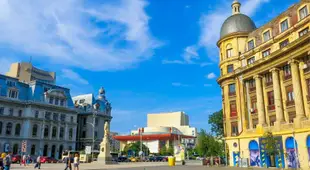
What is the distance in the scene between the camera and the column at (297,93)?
119 ft

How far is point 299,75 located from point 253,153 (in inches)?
521

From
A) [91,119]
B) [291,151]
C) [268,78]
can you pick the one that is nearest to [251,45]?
[268,78]

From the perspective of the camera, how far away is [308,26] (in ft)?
121

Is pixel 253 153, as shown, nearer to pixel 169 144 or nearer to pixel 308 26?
pixel 308 26

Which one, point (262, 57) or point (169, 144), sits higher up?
point (262, 57)

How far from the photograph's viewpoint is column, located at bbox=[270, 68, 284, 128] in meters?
39.6

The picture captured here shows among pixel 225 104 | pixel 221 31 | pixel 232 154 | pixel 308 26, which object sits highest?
pixel 221 31

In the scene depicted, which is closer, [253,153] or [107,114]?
[253,153]

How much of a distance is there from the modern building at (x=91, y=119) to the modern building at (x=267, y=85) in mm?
56996

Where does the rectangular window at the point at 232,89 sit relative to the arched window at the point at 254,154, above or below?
above

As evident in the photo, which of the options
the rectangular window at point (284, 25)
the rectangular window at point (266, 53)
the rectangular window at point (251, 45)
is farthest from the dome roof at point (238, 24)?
the rectangular window at point (284, 25)

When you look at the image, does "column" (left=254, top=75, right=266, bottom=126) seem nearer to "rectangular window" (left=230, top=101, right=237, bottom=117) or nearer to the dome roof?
"rectangular window" (left=230, top=101, right=237, bottom=117)

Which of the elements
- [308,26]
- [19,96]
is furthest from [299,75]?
[19,96]

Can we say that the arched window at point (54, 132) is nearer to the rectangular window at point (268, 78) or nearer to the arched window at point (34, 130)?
the arched window at point (34, 130)
